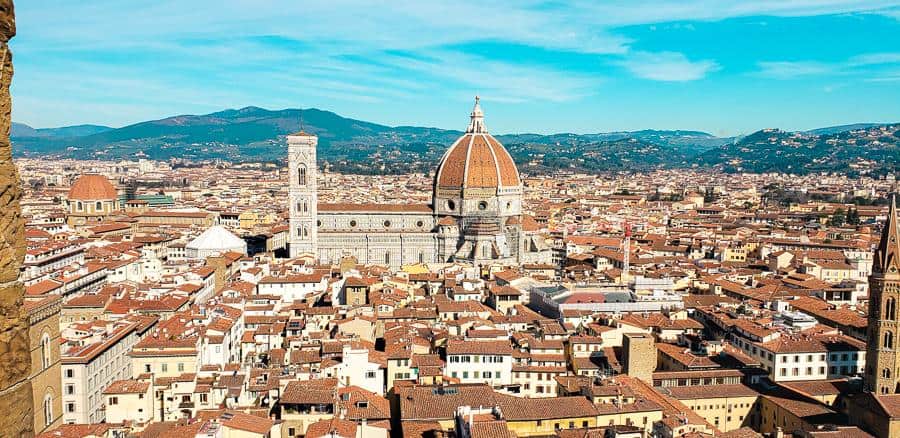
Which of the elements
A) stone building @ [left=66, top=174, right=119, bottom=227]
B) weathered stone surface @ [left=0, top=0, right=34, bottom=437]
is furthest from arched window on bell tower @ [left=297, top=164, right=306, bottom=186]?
weathered stone surface @ [left=0, top=0, right=34, bottom=437]

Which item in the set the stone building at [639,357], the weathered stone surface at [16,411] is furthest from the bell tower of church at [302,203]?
the weathered stone surface at [16,411]

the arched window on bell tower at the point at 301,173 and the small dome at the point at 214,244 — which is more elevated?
the arched window on bell tower at the point at 301,173

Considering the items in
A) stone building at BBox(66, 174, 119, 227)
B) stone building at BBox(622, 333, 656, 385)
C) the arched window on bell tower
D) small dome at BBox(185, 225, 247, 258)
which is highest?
the arched window on bell tower

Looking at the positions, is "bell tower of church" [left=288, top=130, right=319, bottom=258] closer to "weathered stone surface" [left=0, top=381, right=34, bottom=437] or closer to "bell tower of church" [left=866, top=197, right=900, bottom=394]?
"bell tower of church" [left=866, top=197, right=900, bottom=394]

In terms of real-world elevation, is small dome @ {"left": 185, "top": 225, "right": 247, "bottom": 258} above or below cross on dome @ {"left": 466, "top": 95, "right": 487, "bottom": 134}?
below

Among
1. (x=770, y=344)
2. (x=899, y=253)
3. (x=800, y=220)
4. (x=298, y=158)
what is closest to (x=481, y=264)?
(x=298, y=158)

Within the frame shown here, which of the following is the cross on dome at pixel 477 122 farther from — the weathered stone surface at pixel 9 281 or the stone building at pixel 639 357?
the weathered stone surface at pixel 9 281

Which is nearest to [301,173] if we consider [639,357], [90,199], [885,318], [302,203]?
[302,203]
